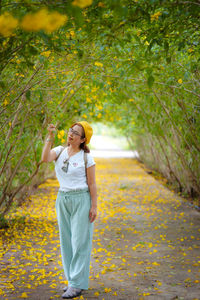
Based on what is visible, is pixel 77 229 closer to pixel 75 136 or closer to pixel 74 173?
pixel 74 173

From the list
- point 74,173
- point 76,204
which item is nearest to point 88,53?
point 74,173

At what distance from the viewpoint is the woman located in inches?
140

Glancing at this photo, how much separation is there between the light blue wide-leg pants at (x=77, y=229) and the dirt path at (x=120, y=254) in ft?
0.74

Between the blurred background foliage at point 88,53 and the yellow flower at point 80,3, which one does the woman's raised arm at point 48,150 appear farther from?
the yellow flower at point 80,3

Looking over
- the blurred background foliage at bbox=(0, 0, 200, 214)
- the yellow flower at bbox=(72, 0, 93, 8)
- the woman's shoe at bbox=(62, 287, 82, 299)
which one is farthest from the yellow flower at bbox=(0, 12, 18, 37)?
the woman's shoe at bbox=(62, 287, 82, 299)

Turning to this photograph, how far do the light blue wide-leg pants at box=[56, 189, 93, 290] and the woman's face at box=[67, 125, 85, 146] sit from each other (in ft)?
1.62

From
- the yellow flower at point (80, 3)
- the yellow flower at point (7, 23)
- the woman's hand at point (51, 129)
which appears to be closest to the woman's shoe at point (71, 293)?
the woman's hand at point (51, 129)

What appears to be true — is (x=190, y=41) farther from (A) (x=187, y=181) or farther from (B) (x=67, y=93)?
(A) (x=187, y=181)

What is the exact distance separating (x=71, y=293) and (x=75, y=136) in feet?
4.97

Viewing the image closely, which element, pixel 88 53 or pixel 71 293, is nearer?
pixel 71 293

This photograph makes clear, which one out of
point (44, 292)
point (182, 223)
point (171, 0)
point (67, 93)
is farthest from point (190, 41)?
point (182, 223)

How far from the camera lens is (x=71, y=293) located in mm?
3520

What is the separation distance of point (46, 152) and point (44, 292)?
140 cm

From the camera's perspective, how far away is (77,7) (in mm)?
2104
